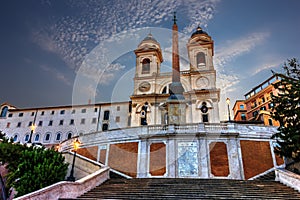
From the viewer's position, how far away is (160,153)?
18969 millimetres

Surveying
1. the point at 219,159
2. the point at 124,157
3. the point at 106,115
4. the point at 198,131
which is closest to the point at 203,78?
the point at 198,131

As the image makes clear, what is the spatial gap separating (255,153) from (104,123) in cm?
3097

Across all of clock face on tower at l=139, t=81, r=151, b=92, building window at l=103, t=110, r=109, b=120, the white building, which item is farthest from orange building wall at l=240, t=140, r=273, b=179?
building window at l=103, t=110, r=109, b=120

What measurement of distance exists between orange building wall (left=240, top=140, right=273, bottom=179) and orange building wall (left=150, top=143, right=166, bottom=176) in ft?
20.3

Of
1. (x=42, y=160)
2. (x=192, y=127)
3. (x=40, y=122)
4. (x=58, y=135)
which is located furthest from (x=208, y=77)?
(x=40, y=122)

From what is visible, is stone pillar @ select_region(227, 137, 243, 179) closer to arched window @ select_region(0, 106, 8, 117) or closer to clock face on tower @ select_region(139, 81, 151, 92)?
clock face on tower @ select_region(139, 81, 151, 92)

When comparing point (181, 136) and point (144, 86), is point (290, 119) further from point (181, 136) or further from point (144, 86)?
point (144, 86)

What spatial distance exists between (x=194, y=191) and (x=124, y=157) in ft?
28.7

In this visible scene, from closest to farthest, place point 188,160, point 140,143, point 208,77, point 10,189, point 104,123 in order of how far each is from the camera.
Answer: point 10,189 → point 188,160 → point 140,143 → point 208,77 → point 104,123

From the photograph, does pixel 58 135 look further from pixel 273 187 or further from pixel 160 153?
pixel 273 187

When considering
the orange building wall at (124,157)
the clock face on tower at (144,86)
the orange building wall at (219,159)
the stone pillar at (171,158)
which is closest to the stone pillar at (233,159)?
the orange building wall at (219,159)

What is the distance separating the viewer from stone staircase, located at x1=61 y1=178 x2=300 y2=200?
36.5ft

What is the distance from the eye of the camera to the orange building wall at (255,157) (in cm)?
1762

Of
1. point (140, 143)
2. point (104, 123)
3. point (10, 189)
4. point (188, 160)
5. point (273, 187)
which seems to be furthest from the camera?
point (104, 123)
